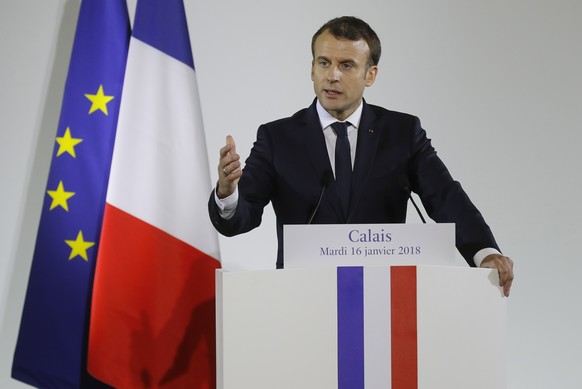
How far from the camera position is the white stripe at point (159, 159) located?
9.37ft

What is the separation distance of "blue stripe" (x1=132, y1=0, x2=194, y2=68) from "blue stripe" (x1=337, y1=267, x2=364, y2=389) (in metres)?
1.48

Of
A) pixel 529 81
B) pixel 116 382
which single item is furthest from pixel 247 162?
pixel 529 81

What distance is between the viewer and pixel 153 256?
2.84 m

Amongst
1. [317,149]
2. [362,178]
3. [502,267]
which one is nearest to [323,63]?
[317,149]

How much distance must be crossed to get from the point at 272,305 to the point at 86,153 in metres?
1.39

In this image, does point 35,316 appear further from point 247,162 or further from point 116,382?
point 247,162

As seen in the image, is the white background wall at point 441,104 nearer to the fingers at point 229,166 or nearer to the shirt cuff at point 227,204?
the shirt cuff at point 227,204

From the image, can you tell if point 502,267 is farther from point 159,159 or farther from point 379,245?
point 159,159

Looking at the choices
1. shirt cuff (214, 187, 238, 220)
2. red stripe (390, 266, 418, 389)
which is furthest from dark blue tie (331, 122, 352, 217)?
red stripe (390, 266, 418, 389)

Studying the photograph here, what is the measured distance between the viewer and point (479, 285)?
1923 millimetres

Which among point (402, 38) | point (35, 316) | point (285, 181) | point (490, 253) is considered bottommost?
point (35, 316)

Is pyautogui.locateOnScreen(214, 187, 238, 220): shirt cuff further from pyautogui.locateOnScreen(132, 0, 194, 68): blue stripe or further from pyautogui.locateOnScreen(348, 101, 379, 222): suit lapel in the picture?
pyautogui.locateOnScreen(132, 0, 194, 68): blue stripe

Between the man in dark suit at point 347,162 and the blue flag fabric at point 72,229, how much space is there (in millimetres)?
744

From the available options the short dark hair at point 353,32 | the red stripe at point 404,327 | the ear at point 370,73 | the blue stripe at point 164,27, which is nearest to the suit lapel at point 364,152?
the ear at point 370,73
